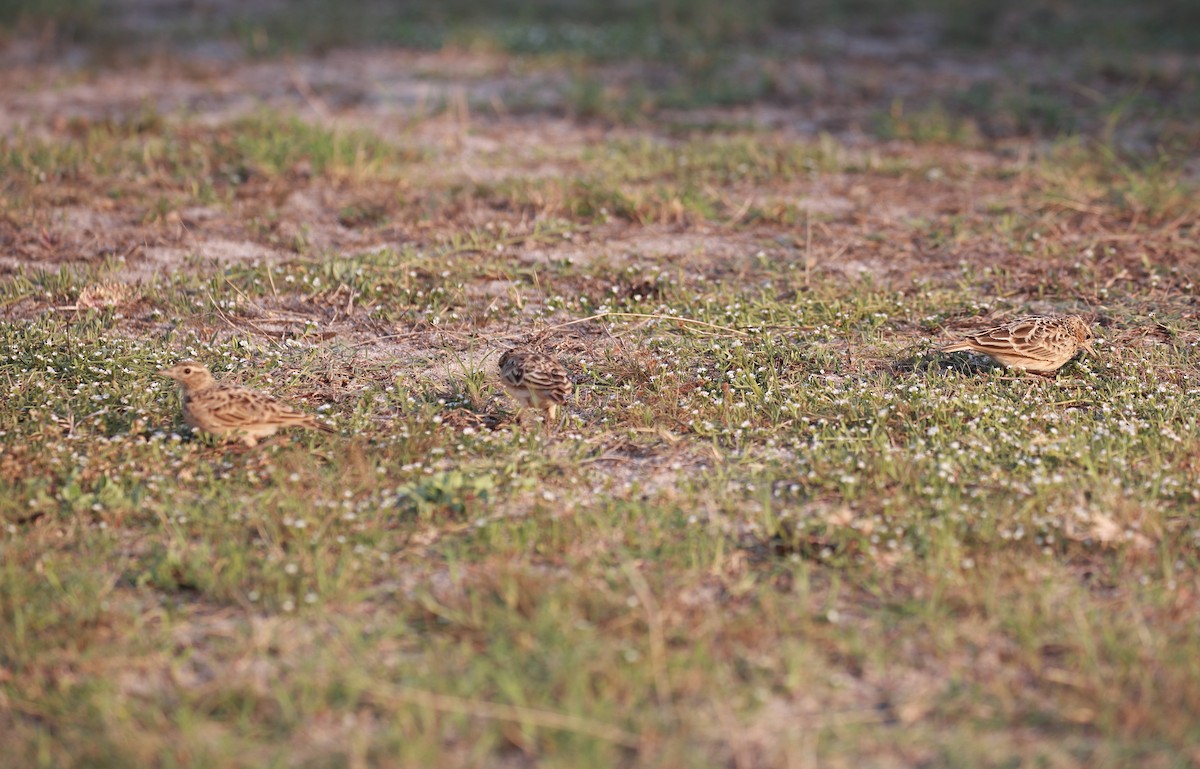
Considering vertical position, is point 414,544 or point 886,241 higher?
point 886,241

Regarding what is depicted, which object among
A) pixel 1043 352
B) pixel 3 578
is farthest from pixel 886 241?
pixel 3 578

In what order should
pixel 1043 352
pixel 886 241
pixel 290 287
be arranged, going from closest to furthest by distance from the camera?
pixel 1043 352 < pixel 290 287 < pixel 886 241

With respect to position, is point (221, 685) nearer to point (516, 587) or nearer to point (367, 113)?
point (516, 587)

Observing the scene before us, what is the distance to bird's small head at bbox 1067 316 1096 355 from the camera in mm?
7527

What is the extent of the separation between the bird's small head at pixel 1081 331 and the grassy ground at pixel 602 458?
0.34ft

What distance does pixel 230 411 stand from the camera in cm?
645

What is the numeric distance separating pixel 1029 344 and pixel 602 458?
103 inches

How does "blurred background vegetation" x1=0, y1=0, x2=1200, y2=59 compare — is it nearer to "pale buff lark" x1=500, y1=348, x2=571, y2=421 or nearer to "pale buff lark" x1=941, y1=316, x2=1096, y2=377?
"pale buff lark" x1=941, y1=316, x2=1096, y2=377

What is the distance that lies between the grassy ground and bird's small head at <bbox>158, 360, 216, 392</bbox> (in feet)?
0.93

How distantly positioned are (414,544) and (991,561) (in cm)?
258

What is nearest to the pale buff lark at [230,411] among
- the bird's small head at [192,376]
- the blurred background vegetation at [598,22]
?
the bird's small head at [192,376]

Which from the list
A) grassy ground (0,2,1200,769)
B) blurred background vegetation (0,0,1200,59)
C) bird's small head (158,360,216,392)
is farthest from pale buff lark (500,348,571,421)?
blurred background vegetation (0,0,1200,59)

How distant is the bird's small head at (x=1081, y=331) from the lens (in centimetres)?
753

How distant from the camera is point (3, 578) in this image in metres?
5.38
